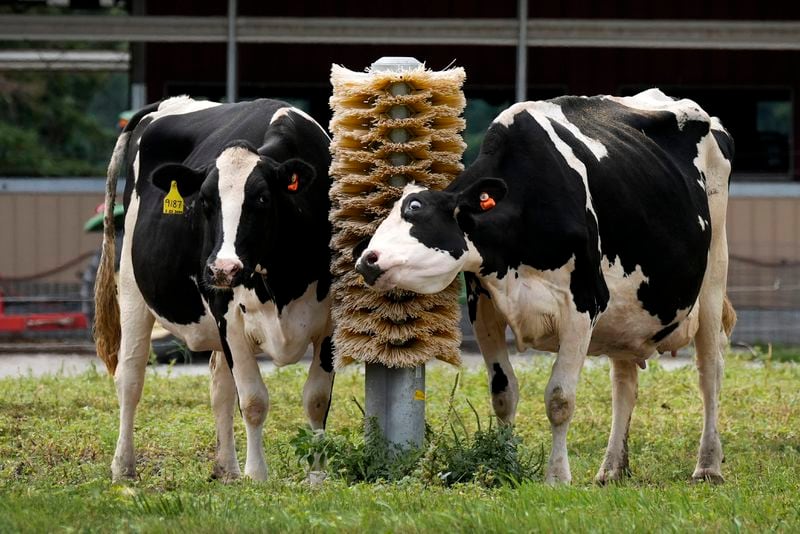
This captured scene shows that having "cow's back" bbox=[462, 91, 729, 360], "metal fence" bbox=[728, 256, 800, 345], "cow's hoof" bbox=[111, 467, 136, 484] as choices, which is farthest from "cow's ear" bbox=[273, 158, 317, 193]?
"metal fence" bbox=[728, 256, 800, 345]

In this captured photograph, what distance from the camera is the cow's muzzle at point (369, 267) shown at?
23.7 feet

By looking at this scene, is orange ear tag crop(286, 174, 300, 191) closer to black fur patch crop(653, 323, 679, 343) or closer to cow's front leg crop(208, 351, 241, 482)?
cow's front leg crop(208, 351, 241, 482)

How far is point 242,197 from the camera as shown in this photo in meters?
7.88

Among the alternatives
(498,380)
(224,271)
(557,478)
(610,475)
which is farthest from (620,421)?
(224,271)

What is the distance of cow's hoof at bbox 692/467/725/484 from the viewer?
8.88m

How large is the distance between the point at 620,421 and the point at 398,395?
1959 millimetres

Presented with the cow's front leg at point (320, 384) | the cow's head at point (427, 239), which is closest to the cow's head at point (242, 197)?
the cow's head at point (427, 239)

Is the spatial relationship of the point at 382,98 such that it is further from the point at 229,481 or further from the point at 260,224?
the point at 229,481

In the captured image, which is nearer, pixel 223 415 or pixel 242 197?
pixel 242 197

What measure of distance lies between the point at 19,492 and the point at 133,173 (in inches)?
115

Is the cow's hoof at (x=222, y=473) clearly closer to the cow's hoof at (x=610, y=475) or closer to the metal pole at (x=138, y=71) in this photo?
the cow's hoof at (x=610, y=475)

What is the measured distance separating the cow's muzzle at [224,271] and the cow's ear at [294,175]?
0.69 metres

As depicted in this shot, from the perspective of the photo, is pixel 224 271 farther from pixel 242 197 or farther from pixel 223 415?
pixel 223 415

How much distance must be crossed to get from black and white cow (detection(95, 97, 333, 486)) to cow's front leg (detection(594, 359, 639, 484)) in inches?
70.9
